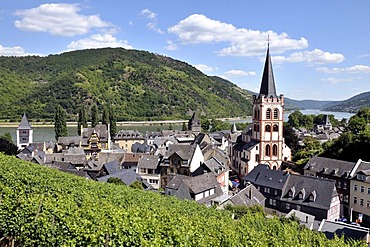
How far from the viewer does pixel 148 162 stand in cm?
3919

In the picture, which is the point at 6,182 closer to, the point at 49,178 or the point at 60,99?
the point at 49,178

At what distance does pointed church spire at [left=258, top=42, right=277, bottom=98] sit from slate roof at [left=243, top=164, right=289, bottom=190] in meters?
12.1

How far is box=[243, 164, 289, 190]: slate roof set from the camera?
32406mm

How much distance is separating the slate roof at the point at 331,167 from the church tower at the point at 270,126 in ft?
22.2

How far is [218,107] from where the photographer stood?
184 meters

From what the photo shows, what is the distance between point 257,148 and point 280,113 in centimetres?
568

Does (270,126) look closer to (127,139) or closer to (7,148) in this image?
(127,139)

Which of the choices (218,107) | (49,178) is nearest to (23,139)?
(49,178)

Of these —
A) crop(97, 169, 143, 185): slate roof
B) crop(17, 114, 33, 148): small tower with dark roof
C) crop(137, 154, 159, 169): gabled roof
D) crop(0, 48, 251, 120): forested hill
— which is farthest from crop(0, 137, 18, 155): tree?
crop(0, 48, 251, 120): forested hill

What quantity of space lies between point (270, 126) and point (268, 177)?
38.2 feet

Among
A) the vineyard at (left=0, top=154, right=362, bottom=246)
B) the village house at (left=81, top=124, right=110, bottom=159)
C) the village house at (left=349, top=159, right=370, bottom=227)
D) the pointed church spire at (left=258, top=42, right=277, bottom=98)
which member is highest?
the pointed church spire at (left=258, top=42, right=277, bottom=98)

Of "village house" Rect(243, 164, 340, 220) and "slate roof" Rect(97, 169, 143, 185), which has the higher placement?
"slate roof" Rect(97, 169, 143, 185)

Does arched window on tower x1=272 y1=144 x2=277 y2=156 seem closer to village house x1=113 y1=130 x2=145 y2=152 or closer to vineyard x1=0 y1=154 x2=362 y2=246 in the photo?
vineyard x1=0 y1=154 x2=362 y2=246

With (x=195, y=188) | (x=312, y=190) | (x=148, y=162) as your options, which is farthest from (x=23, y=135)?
(x=312, y=190)
